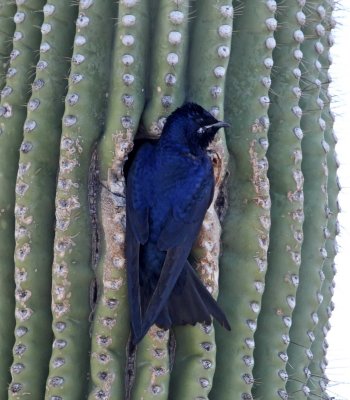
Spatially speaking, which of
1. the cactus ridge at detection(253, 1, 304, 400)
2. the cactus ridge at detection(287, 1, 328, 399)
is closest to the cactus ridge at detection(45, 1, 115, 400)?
the cactus ridge at detection(253, 1, 304, 400)

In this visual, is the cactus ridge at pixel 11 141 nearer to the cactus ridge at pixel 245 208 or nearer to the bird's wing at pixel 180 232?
the bird's wing at pixel 180 232

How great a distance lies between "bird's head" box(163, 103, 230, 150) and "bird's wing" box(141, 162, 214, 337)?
111 mm

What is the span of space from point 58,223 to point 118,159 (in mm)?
243

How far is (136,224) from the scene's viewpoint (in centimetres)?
268

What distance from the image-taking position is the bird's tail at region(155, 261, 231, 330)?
2.63m

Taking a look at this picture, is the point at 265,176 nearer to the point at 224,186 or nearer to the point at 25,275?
the point at 224,186

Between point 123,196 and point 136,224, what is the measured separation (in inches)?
3.5

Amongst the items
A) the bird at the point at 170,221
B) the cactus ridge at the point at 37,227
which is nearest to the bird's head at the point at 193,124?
the bird at the point at 170,221

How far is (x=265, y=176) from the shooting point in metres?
2.74

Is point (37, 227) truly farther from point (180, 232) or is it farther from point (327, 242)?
point (327, 242)

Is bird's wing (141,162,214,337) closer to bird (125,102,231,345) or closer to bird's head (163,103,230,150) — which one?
bird (125,102,231,345)

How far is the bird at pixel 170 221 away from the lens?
2.62 meters

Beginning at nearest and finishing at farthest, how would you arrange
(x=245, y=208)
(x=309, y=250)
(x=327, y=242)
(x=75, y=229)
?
(x=75, y=229)
(x=245, y=208)
(x=309, y=250)
(x=327, y=242)

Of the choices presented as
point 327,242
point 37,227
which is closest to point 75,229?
point 37,227
